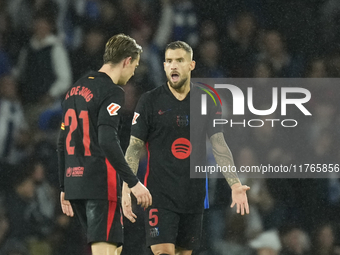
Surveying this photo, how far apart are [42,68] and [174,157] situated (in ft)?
7.32

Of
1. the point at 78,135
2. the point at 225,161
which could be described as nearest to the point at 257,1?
the point at 225,161

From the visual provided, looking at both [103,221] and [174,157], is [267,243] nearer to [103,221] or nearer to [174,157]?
[174,157]

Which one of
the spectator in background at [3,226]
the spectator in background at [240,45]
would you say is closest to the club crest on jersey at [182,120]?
the spectator in background at [240,45]

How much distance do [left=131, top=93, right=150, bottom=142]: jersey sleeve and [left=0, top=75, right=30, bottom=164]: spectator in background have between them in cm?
188

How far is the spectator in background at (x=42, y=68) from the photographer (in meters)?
5.25

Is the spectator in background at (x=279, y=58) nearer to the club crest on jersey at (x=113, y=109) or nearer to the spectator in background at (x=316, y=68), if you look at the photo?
the spectator in background at (x=316, y=68)

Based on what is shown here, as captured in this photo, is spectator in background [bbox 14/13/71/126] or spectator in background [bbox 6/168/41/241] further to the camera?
spectator in background [bbox 14/13/71/126]

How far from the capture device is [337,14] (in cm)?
539

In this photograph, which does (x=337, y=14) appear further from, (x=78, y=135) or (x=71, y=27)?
(x=78, y=135)

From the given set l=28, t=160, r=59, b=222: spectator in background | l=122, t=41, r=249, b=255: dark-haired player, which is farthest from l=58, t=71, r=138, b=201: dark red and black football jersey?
l=28, t=160, r=59, b=222: spectator in background

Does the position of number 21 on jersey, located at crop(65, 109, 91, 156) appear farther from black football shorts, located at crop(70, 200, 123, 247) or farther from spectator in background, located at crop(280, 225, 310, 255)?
spectator in background, located at crop(280, 225, 310, 255)

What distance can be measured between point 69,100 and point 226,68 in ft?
8.04

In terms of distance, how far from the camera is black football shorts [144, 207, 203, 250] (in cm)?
355

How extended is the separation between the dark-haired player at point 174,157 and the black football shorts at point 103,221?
0.39 m
